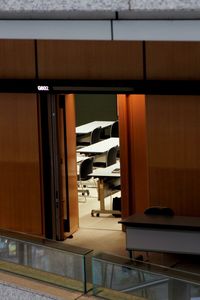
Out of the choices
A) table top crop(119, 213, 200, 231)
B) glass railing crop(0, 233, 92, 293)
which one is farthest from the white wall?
table top crop(119, 213, 200, 231)

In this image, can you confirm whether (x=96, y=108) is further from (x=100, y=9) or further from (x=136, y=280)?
(x=100, y=9)

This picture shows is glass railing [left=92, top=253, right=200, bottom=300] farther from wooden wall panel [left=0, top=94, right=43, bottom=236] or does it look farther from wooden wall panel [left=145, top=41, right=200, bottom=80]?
wooden wall panel [left=0, top=94, right=43, bottom=236]

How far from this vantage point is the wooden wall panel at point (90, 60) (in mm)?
13477

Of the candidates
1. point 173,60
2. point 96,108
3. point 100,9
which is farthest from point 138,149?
point 96,108

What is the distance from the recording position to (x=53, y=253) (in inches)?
358

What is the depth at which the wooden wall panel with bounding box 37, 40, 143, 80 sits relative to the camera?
44.2 feet

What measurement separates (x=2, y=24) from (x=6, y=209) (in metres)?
6.74

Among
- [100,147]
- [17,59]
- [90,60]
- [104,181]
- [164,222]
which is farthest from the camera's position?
[100,147]

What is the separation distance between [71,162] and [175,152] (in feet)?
6.75

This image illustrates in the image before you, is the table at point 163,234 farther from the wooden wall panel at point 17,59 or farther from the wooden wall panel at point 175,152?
the wooden wall panel at point 17,59

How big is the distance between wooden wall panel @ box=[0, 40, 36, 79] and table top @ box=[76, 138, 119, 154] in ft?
14.4

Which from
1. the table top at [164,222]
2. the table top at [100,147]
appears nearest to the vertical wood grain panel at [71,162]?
the table top at [164,222]

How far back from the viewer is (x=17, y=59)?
46.0ft

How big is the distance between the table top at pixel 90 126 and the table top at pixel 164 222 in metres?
7.45
